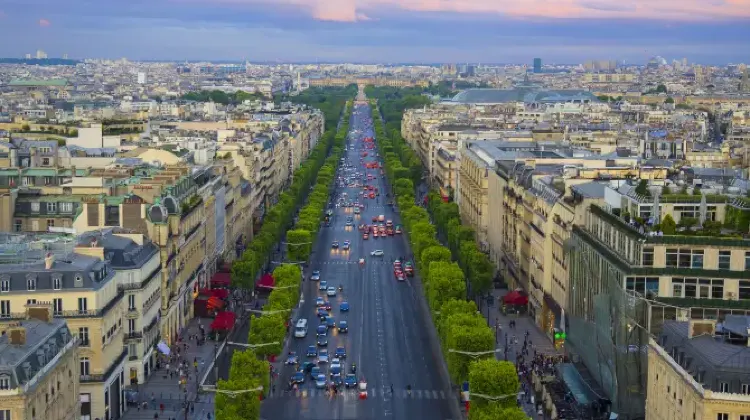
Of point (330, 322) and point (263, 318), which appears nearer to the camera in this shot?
point (263, 318)

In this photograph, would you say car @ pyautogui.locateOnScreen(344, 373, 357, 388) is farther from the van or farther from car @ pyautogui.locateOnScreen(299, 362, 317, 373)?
the van

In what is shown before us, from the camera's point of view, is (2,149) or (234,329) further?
(2,149)

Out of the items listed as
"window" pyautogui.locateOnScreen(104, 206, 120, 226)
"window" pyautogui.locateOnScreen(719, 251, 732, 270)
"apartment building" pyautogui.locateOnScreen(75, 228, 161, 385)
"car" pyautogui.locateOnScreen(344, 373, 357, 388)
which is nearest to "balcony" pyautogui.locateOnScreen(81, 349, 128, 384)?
"apartment building" pyautogui.locateOnScreen(75, 228, 161, 385)

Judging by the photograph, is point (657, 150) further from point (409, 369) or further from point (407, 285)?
point (409, 369)

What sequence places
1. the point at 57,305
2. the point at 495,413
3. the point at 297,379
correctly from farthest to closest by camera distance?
the point at 297,379
the point at 57,305
the point at 495,413

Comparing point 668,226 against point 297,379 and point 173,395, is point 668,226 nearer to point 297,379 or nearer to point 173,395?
point 297,379

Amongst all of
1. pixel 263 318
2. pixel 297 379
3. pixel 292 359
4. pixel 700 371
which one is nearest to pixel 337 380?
pixel 297 379

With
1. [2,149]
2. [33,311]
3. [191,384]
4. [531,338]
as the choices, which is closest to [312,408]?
[191,384]
